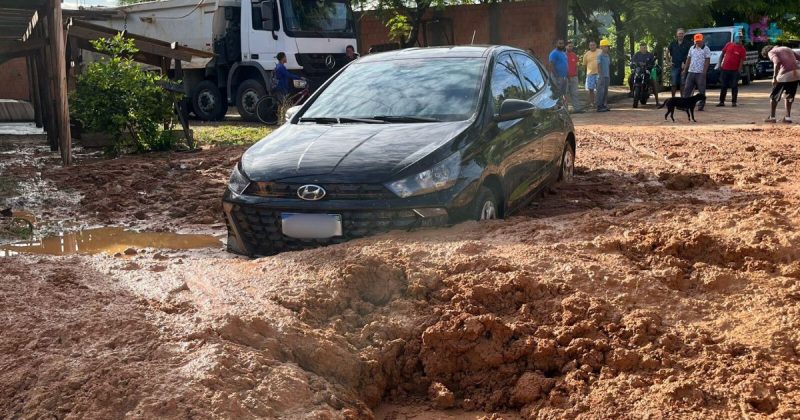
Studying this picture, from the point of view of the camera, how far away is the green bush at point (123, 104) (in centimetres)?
1322

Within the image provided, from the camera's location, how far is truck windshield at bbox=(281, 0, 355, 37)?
1867 cm

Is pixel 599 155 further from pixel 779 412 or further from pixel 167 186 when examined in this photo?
pixel 779 412

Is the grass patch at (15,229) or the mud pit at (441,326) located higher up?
the mud pit at (441,326)

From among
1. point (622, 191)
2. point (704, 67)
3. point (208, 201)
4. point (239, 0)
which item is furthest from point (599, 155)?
point (239, 0)

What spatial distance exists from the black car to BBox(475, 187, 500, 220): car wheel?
0.02m

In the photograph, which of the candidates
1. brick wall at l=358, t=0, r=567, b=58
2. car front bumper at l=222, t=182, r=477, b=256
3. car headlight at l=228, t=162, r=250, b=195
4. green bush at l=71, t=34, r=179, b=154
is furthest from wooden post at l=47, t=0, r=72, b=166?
brick wall at l=358, t=0, r=567, b=58

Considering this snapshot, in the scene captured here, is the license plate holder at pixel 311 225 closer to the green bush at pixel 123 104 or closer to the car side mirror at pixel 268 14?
the green bush at pixel 123 104

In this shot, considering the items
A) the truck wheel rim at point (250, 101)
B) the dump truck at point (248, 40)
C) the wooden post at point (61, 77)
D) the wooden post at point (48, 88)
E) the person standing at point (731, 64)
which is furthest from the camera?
the truck wheel rim at point (250, 101)

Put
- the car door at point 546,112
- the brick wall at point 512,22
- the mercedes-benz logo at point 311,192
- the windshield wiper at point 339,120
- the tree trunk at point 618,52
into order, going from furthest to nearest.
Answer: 1. the tree trunk at point 618,52
2. the brick wall at point 512,22
3. the car door at point 546,112
4. the windshield wiper at point 339,120
5. the mercedes-benz logo at point 311,192

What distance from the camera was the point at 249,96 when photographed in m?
19.6

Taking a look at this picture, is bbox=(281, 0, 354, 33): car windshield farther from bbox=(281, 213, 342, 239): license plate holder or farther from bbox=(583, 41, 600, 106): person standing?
bbox=(281, 213, 342, 239): license plate holder

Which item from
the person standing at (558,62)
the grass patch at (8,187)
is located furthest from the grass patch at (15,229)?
the person standing at (558,62)

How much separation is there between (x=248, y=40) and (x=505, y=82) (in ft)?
43.8

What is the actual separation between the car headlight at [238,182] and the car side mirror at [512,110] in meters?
1.91
